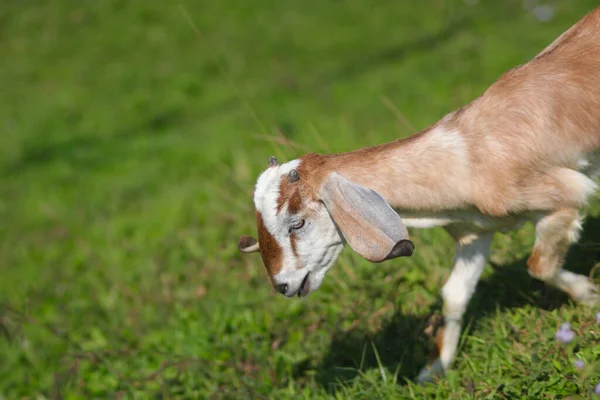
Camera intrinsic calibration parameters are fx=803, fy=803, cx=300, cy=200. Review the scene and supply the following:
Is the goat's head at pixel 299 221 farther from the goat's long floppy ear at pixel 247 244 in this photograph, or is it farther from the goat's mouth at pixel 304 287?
the goat's long floppy ear at pixel 247 244

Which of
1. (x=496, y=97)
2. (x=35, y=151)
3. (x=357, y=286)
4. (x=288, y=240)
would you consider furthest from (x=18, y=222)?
(x=496, y=97)

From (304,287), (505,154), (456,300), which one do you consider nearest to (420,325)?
(456,300)

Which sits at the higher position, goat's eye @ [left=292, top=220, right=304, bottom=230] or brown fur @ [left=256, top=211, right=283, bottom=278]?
goat's eye @ [left=292, top=220, right=304, bottom=230]

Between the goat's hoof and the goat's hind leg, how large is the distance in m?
0.66

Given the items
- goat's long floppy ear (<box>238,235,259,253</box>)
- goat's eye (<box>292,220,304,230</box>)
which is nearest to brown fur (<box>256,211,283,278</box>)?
goat's eye (<box>292,220,304,230</box>)

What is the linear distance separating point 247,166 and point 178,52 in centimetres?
432

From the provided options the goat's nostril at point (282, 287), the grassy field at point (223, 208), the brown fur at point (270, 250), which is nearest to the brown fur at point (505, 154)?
the brown fur at point (270, 250)

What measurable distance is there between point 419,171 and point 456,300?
2.45 feet

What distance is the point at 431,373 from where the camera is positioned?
3.89 m

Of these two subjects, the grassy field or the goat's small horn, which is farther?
the grassy field

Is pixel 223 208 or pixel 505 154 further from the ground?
pixel 505 154

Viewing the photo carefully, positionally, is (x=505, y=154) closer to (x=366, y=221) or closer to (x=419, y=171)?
(x=419, y=171)

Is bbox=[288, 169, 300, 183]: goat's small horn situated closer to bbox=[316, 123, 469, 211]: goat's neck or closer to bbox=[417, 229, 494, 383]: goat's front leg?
bbox=[316, 123, 469, 211]: goat's neck

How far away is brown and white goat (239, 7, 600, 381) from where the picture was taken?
3.46 metres
